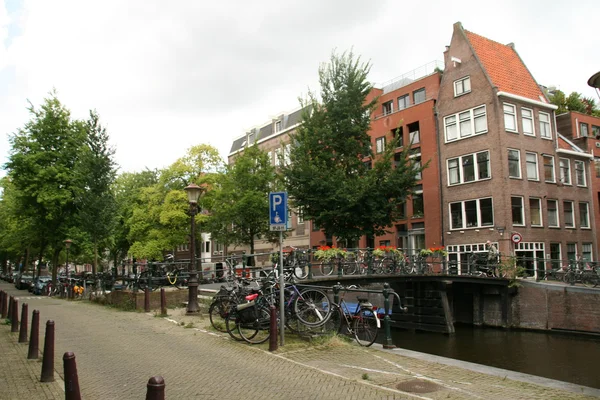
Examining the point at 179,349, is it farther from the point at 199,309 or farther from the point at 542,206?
the point at 542,206

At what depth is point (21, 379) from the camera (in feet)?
23.9

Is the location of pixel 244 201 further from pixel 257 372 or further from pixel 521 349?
pixel 257 372

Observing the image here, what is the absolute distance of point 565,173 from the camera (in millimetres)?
35125

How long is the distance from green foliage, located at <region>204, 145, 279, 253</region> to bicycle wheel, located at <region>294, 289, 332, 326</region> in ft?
84.0

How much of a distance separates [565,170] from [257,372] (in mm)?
34203

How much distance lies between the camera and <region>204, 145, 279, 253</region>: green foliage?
119ft

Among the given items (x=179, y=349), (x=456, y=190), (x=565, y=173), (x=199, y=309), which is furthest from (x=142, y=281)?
(x=565, y=173)

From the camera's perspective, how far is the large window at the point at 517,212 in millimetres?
31484

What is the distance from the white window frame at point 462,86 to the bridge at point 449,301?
46.1ft

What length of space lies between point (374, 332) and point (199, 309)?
6703 mm

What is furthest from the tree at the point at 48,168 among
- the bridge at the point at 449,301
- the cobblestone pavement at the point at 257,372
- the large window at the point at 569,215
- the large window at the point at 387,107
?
the large window at the point at 569,215

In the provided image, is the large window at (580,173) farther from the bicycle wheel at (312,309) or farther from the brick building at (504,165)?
the bicycle wheel at (312,309)

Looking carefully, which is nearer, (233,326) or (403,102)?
(233,326)

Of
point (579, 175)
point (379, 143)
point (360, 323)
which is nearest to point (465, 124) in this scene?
point (379, 143)
